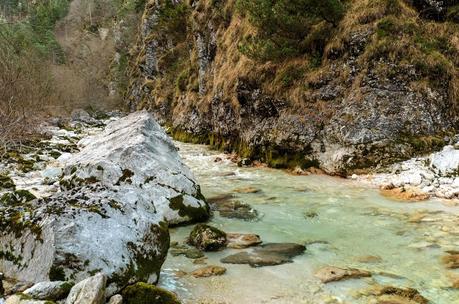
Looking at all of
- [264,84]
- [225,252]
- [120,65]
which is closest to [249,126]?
[264,84]

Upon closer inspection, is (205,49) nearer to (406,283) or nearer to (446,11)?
(446,11)

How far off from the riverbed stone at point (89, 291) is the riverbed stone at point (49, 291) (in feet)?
0.63

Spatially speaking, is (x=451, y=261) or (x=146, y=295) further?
(x=451, y=261)

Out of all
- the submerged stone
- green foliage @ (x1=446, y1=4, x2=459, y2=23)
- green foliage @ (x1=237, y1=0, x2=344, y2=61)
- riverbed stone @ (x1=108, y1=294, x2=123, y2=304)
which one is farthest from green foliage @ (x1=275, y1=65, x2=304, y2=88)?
riverbed stone @ (x1=108, y1=294, x2=123, y2=304)

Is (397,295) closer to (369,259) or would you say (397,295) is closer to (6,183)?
(369,259)

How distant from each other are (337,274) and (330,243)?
61.3 inches

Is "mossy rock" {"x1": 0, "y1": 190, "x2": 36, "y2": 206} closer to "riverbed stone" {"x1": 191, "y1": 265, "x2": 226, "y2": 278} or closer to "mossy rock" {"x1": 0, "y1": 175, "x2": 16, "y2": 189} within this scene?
"mossy rock" {"x1": 0, "y1": 175, "x2": 16, "y2": 189}

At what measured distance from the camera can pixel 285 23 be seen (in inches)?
619

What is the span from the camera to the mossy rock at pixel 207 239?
23.3 feet

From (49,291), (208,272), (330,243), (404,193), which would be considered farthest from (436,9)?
(49,291)

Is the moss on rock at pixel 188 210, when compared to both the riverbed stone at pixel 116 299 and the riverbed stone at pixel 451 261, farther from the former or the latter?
the riverbed stone at pixel 451 261

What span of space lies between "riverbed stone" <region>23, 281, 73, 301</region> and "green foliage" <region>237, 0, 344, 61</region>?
1282 cm

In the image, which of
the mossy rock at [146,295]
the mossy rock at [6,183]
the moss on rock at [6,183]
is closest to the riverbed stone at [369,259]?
the mossy rock at [146,295]

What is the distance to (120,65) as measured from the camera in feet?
232
